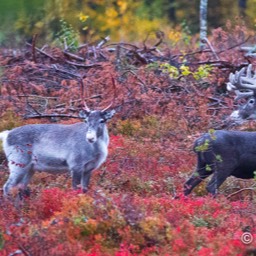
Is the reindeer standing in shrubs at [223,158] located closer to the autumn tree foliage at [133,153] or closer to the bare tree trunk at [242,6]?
the autumn tree foliage at [133,153]

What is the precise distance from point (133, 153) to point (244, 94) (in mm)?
2554

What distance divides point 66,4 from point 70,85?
22.0ft

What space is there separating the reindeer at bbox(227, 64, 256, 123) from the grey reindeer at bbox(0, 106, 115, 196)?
155 inches

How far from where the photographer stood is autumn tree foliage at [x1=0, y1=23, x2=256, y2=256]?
7.94 m

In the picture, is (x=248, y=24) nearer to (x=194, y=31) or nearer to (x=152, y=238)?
(x=194, y=31)

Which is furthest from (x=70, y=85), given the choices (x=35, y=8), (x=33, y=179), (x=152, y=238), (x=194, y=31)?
(x=194, y=31)

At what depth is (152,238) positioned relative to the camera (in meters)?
7.96

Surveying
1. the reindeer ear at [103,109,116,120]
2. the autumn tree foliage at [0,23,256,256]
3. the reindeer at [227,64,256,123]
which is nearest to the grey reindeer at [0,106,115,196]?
the reindeer ear at [103,109,116,120]

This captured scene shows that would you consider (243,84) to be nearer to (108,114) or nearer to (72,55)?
(108,114)

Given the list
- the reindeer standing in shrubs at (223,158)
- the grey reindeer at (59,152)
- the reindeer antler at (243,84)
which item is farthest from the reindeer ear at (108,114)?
the reindeer antler at (243,84)

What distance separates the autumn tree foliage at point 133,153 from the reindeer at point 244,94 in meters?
0.25

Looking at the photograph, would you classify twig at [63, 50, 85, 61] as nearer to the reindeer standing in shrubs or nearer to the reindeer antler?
the reindeer antler

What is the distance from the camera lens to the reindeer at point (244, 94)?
13570 millimetres

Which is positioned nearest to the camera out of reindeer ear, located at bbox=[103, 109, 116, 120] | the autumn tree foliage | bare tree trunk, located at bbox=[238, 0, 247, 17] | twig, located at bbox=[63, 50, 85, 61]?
the autumn tree foliage
